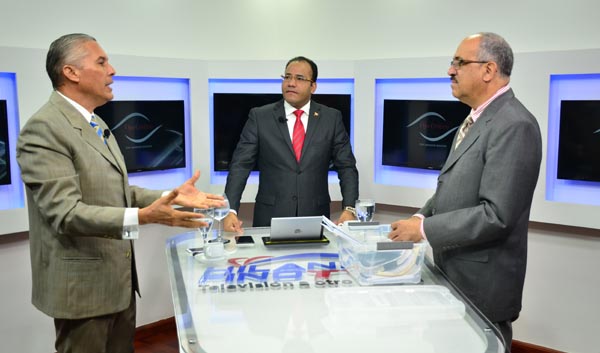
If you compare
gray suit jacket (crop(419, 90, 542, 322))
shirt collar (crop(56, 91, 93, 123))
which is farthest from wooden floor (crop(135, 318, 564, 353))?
shirt collar (crop(56, 91, 93, 123))

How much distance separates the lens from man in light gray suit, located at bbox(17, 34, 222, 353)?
2170mm

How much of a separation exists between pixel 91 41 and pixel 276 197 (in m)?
1.72

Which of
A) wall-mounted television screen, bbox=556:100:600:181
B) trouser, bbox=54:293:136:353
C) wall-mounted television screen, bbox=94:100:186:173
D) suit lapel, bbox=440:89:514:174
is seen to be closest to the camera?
trouser, bbox=54:293:136:353

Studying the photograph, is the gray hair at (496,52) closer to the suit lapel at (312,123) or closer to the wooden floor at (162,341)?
the suit lapel at (312,123)

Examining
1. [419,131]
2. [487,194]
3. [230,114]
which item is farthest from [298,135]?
[487,194]

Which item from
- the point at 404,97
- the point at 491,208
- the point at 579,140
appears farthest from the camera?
the point at 404,97

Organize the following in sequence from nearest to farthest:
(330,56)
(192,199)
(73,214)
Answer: (73,214) → (192,199) → (330,56)

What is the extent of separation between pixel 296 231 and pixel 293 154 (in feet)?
4.01

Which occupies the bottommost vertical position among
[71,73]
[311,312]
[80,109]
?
[311,312]

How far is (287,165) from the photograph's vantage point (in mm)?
3811

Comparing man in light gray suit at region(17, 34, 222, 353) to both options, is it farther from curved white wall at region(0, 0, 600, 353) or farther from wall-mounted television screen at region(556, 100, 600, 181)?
wall-mounted television screen at region(556, 100, 600, 181)

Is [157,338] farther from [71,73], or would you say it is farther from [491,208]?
[491,208]

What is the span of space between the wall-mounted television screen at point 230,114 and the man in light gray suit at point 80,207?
2030 millimetres

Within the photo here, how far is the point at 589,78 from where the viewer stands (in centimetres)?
380
